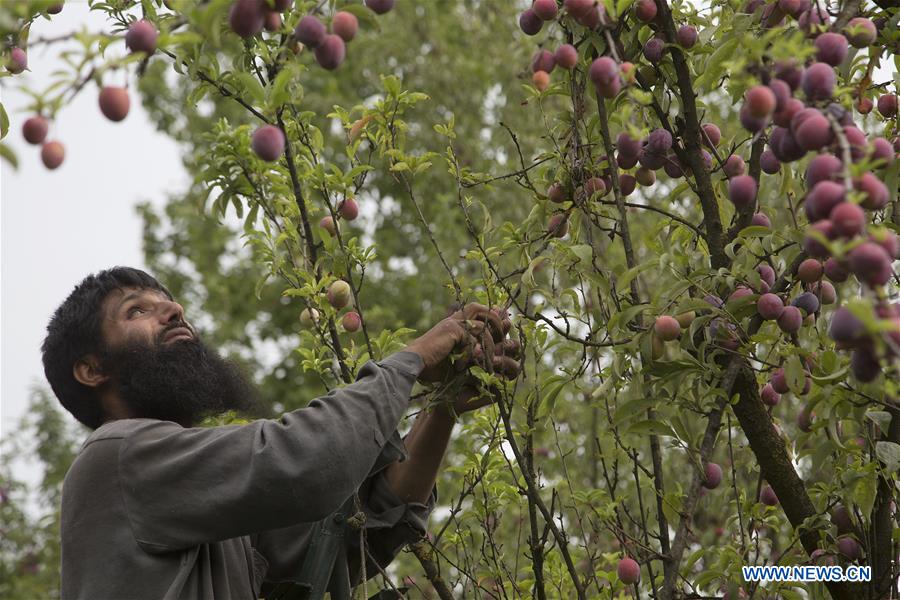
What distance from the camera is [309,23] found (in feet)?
5.16

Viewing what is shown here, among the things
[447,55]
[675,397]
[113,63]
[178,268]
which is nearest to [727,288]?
[675,397]

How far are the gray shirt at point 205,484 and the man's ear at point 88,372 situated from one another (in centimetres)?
30

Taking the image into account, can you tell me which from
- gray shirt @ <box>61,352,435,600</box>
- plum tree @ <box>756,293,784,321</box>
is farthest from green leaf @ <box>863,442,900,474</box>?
gray shirt @ <box>61,352,435,600</box>

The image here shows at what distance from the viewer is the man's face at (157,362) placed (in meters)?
2.40

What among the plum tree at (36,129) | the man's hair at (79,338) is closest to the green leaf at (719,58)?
the plum tree at (36,129)

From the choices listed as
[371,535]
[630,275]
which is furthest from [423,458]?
[630,275]

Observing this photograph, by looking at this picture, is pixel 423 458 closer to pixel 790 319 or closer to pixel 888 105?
pixel 790 319

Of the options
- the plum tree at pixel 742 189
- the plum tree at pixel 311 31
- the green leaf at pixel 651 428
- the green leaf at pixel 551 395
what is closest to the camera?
the plum tree at pixel 311 31

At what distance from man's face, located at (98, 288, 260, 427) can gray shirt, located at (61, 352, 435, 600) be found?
0.68ft

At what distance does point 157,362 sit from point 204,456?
0.48 metres

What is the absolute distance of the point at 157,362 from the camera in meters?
2.42

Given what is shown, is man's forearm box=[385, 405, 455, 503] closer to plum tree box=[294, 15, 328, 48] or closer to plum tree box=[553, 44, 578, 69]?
plum tree box=[553, 44, 578, 69]

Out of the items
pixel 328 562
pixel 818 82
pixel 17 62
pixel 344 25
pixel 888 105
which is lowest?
pixel 328 562

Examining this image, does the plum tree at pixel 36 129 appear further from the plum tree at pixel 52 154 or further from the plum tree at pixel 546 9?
the plum tree at pixel 546 9
